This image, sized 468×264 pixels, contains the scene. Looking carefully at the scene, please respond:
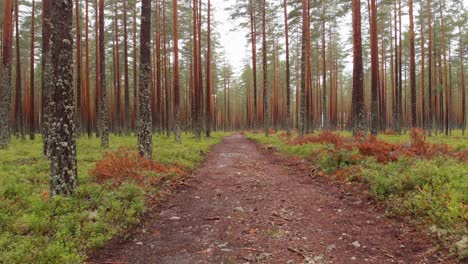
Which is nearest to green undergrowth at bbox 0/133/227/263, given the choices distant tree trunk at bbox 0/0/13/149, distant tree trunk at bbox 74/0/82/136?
distant tree trunk at bbox 0/0/13/149

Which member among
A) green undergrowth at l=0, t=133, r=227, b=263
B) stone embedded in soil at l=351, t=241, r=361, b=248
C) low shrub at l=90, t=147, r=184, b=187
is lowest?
stone embedded in soil at l=351, t=241, r=361, b=248

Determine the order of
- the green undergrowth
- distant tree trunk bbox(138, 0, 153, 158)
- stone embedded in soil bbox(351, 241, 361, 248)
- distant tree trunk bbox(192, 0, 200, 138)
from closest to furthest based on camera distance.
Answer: the green undergrowth
stone embedded in soil bbox(351, 241, 361, 248)
distant tree trunk bbox(138, 0, 153, 158)
distant tree trunk bbox(192, 0, 200, 138)

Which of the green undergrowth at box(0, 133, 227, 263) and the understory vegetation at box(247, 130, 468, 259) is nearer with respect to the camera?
the green undergrowth at box(0, 133, 227, 263)

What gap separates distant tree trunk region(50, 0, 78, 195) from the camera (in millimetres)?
5793

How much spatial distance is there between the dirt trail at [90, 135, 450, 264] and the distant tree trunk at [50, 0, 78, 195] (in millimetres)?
2099

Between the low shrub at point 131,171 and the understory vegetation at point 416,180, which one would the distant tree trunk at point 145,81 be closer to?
the low shrub at point 131,171

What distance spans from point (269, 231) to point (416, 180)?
3.52 m

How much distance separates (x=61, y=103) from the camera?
228 inches

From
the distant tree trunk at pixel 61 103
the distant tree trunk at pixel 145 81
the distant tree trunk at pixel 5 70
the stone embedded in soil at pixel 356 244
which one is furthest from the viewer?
the distant tree trunk at pixel 5 70

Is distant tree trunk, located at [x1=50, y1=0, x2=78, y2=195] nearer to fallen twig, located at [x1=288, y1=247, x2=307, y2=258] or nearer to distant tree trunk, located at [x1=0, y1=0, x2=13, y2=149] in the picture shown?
fallen twig, located at [x1=288, y1=247, x2=307, y2=258]

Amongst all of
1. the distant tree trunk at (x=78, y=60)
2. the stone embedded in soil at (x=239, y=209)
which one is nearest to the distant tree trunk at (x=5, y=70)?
the distant tree trunk at (x=78, y=60)

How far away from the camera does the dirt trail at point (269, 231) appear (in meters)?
4.03

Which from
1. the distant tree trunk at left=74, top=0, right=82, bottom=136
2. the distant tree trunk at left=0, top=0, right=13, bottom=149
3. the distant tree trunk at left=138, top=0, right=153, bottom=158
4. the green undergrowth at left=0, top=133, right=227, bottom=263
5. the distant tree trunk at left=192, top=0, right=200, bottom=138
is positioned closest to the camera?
the green undergrowth at left=0, top=133, right=227, bottom=263

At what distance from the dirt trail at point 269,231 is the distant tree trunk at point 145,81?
10.5ft
